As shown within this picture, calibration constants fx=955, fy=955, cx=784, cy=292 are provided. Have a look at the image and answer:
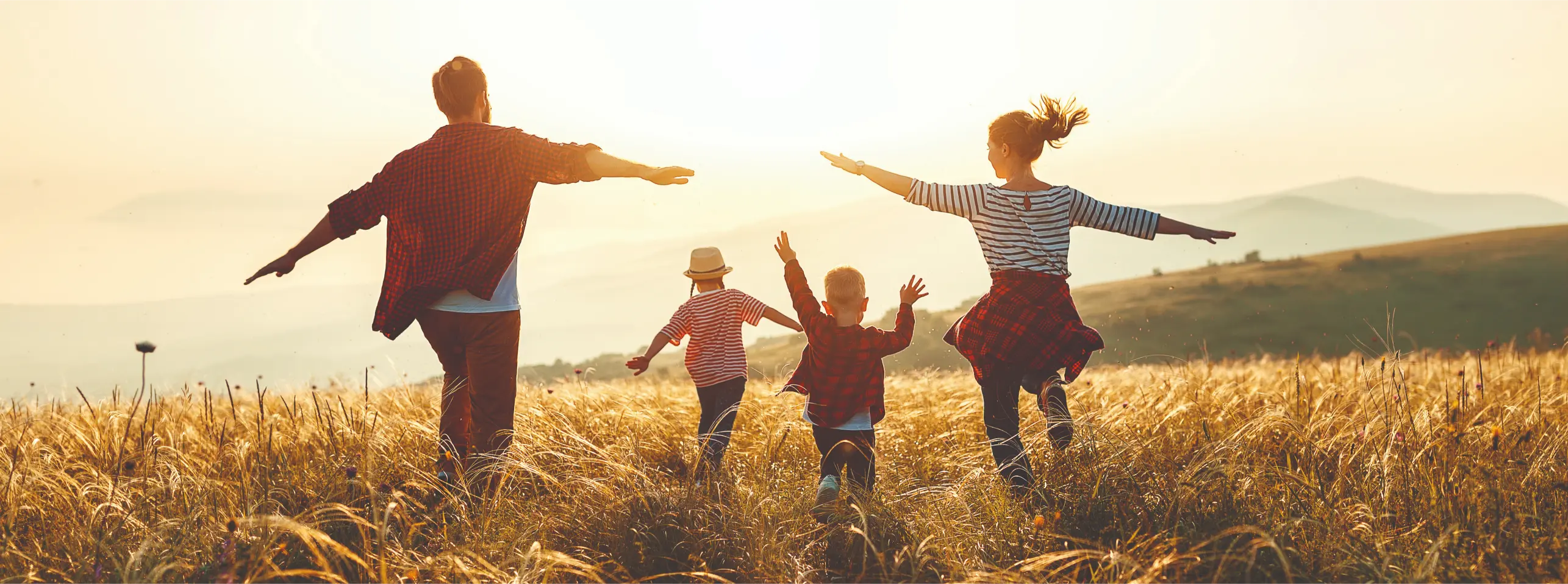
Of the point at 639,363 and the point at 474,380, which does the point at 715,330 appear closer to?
the point at 639,363

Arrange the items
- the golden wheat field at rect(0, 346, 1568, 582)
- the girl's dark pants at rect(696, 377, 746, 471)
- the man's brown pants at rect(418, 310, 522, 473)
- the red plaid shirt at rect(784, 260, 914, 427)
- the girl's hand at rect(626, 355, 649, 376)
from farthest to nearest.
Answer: the girl's dark pants at rect(696, 377, 746, 471) < the girl's hand at rect(626, 355, 649, 376) < the red plaid shirt at rect(784, 260, 914, 427) < the man's brown pants at rect(418, 310, 522, 473) < the golden wheat field at rect(0, 346, 1568, 582)

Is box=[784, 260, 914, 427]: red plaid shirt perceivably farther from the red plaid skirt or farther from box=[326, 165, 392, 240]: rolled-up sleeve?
box=[326, 165, 392, 240]: rolled-up sleeve

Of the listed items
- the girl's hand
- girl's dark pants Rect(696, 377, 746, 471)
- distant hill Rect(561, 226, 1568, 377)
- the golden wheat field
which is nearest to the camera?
the golden wheat field

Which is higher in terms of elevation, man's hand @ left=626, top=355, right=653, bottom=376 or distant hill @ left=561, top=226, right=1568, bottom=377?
man's hand @ left=626, top=355, right=653, bottom=376

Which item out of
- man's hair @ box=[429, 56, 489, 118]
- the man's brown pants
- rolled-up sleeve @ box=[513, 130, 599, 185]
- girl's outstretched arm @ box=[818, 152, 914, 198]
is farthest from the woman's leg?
man's hair @ box=[429, 56, 489, 118]

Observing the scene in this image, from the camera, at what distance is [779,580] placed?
11.1 ft

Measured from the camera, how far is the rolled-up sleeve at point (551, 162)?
459 centimetres

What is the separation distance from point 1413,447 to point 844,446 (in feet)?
8.83

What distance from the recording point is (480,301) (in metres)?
4.60

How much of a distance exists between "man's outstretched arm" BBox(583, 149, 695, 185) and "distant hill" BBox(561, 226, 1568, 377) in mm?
31145

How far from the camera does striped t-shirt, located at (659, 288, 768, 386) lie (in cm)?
559

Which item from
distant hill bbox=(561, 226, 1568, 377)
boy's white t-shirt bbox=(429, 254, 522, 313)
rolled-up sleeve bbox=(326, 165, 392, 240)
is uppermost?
rolled-up sleeve bbox=(326, 165, 392, 240)

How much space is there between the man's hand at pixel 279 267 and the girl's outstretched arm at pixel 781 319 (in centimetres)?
247

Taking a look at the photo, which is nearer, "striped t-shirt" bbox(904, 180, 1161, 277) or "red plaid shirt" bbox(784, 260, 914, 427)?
"striped t-shirt" bbox(904, 180, 1161, 277)
